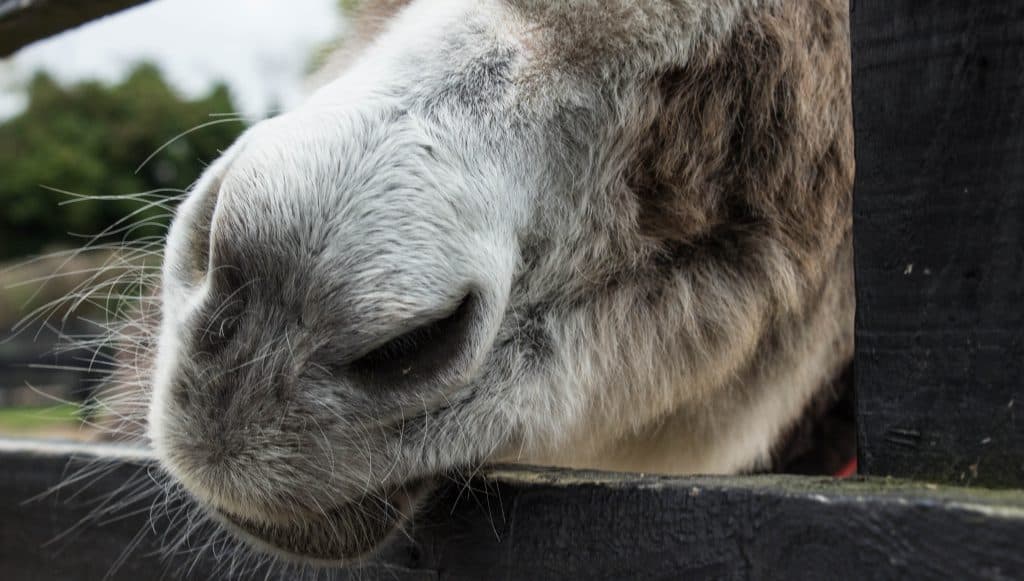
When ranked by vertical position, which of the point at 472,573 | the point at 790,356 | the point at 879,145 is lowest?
the point at 790,356

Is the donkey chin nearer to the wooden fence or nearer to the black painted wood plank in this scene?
the wooden fence

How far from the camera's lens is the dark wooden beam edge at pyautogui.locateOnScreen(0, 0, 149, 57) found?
1.64m

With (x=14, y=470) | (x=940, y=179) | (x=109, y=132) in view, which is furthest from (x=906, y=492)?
(x=109, y=132)

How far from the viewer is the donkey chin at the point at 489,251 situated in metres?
0.83

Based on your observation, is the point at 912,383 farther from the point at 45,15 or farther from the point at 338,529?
the point at 45,15

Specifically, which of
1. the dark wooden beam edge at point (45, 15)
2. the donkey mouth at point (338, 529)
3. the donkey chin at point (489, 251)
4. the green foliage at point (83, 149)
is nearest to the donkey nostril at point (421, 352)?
the donkey chin at point (489, 251)

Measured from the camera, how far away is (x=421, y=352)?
0.86 meters

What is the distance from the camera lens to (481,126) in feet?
3.15

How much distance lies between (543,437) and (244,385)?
365 mm

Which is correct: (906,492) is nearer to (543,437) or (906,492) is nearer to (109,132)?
(543,437)

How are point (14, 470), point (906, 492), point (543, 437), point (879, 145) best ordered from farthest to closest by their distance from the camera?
1. point (14, 470)
2. point (543, 437)
3. point (879, 145)
4. point (906, 492)

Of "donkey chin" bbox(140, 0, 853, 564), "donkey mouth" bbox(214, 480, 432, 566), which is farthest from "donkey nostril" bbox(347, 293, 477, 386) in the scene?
"donkey mouth" bbox(214, 480, 432, 566)

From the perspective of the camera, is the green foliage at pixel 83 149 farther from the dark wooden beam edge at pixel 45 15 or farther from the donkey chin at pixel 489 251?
the donkey chin at pixel 489 251

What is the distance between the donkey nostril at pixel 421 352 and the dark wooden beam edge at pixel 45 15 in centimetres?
108
